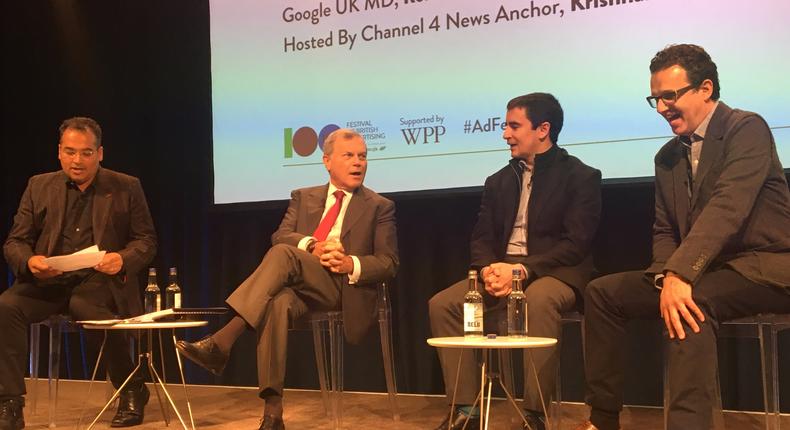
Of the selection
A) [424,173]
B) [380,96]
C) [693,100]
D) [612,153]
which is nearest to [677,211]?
[693,100]

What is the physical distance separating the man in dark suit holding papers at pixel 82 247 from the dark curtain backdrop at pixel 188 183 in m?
1.02

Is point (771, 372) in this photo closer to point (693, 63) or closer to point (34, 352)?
point (693, 63)

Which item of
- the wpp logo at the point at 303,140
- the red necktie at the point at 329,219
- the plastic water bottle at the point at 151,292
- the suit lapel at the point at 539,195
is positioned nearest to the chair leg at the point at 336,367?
the red necktie at the point at 329,219

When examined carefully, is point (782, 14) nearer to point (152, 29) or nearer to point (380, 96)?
point (380, 96)

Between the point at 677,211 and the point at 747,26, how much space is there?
128 centimetres

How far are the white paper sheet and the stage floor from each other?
2.24 feet

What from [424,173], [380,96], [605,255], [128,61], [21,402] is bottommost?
[21,402]

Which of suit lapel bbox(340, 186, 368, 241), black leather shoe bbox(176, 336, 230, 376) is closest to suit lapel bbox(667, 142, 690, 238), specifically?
suit lapel bbox(340, 186, 368, 241)

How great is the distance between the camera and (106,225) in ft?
13.1

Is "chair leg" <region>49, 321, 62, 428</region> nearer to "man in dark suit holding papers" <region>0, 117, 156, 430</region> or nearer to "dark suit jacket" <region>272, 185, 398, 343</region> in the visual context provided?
"man in dark suit holding papers" <region>0, 117, 156, 430</region>

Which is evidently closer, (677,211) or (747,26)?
(677,211)

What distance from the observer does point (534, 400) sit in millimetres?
3137

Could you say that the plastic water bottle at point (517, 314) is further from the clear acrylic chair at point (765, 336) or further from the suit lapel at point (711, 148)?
the suit lapel at point (711, 148)

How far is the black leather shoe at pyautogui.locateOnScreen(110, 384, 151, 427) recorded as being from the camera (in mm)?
3682
